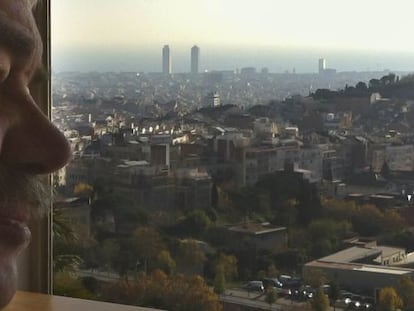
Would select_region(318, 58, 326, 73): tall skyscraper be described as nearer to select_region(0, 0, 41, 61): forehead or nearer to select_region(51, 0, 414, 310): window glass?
select_region(51, 0, 414, 310): window glass

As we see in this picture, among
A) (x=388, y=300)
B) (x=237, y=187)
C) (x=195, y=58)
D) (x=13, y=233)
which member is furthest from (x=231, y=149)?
(x=13, y=233)

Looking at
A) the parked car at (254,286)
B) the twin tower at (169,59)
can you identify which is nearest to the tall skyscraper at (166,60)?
the twin tower at (169,59)

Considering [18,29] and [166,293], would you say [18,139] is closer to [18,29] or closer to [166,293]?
[18,29]

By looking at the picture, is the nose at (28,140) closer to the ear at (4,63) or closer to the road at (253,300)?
the ear at (4,63)

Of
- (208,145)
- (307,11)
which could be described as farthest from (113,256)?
(307,11)

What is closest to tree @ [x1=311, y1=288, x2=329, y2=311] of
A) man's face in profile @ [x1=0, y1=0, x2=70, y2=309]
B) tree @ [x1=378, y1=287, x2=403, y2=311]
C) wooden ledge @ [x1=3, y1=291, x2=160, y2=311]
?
tree @ [x1=378, y1=287, x2=403, y2=311]

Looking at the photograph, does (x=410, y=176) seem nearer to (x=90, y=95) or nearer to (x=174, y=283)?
(x=174, y=283)
